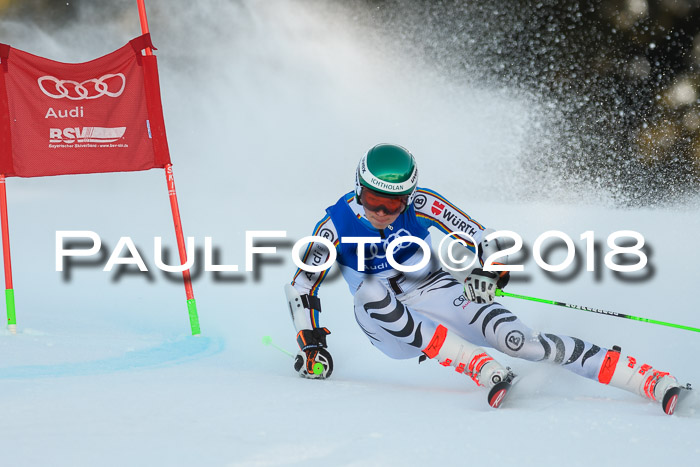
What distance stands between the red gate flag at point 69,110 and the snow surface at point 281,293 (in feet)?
3.60

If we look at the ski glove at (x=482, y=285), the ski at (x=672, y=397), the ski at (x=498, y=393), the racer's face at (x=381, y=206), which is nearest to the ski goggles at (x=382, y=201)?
the racer's face at (x=381, y=206)

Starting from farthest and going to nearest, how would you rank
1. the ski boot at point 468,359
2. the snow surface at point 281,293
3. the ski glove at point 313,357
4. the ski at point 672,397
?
the ski glove at point 313,357 < the ski boot at point 468,359 < the ski at point 672,397 < the snow surface at point 281,293

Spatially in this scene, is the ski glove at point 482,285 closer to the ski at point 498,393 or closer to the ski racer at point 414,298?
the ski racer at point 414,298

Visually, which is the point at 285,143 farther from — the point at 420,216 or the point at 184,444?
the point at 184,444

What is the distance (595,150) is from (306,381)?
1138cm

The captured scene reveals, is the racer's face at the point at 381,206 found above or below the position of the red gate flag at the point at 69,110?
below

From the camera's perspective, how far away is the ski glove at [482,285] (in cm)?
319

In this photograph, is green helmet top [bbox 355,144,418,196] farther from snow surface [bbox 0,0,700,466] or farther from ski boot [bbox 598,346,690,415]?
ski boot [bbox 598,346,690,415]

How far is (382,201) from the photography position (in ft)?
10.7

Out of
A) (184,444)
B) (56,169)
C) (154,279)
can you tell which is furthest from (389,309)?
(154,279)

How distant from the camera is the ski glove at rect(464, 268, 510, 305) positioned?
319 centimetres

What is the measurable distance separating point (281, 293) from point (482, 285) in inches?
130

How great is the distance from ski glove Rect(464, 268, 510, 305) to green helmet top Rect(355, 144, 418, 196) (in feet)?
1.57

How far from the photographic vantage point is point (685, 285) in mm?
5262
